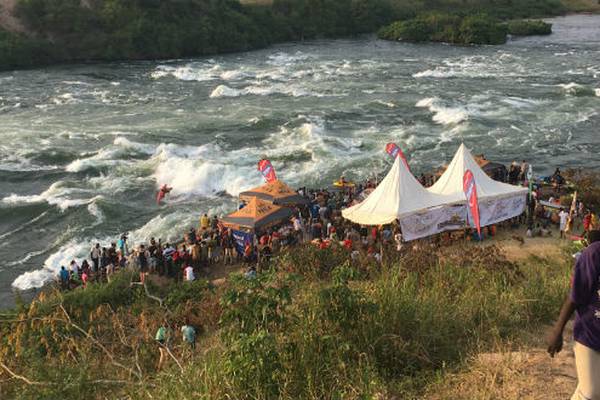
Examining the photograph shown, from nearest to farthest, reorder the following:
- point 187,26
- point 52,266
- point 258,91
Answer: point 52,266, point 258,91, point 187,26

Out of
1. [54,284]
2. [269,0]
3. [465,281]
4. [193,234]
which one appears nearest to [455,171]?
[193,234]

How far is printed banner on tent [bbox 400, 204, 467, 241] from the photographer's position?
57.0 feet

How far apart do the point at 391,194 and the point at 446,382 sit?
38.2 feet

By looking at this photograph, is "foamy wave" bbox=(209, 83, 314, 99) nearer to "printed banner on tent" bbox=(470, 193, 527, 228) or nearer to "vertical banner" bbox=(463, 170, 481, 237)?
"printed banner on tent" bbox=(470, 193, 527, 228)

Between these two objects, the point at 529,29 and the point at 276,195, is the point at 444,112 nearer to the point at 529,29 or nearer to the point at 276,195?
the point at 276,195

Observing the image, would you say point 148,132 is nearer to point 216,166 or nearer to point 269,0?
point 216,166

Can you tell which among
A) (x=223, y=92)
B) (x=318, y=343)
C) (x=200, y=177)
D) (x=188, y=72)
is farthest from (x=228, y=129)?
(x=318, y=343)

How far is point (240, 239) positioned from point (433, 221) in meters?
5.54

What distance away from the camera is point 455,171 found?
1894 centimetres

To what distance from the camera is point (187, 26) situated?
66.3 m

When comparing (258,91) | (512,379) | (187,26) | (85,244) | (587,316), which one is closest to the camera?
(587,316)

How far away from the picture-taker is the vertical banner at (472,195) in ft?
55.0

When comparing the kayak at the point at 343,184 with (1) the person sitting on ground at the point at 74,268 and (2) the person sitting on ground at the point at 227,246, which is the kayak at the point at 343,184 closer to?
(2) the person sitting on ground at the point at 227,246

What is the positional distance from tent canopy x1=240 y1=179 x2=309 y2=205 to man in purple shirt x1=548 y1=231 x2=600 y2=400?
14.2 meters
